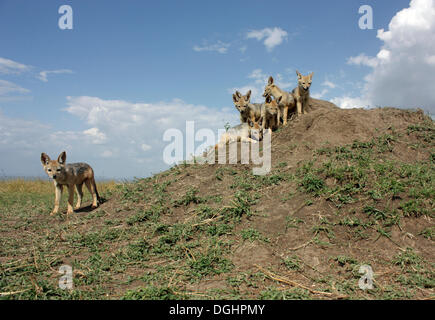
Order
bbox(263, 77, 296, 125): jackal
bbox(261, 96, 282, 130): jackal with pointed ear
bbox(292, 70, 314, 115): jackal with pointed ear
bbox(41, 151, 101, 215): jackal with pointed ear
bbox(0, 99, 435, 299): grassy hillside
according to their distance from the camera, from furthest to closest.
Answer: bbox(263, 77, 296, 125): jackal → bbox(261, 96, 282, 130): jackal with pointed ear → bbox(292, 70, 314, 115): jackal with pointed ear → bbox(41, 151, 101, 215): jackal with pointed ear → bbox(0, 99, 435, 299): grassy hillside

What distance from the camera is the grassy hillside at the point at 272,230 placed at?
12.7 ft

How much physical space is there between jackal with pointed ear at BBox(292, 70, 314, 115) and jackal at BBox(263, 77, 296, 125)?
187 mm

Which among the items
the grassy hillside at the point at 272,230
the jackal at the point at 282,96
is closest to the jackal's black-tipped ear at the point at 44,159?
the grassy hillside at the point at 272,230

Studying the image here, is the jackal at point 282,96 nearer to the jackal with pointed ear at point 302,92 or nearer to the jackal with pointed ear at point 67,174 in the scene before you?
the jackal with pointed ear at point 302,92

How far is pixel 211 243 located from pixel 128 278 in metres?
1.38

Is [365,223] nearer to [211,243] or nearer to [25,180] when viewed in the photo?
[211,243]

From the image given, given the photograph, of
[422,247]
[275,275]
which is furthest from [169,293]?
[422,247]

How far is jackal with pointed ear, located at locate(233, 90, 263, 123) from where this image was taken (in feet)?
30.7

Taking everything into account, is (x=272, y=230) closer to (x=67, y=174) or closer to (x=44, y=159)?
(x=67, y=174)

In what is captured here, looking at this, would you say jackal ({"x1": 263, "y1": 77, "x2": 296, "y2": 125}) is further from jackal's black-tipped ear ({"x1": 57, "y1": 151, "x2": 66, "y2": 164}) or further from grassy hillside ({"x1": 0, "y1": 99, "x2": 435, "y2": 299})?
jackal's black-tipped ear ({"x1": 57, "y1": 151, "x2": 66, "y2": 164})

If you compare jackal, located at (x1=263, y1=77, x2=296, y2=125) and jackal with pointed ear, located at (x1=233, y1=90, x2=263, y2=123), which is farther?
jackal, located at (x1=263, y1=77, x2=296, y2=125)

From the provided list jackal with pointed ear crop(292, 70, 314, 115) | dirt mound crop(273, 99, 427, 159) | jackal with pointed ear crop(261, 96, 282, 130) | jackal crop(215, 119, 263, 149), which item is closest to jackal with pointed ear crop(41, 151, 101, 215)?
jackal crop(215, 119, 263, 149)

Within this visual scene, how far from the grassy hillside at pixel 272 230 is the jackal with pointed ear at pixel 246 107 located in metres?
1.76
